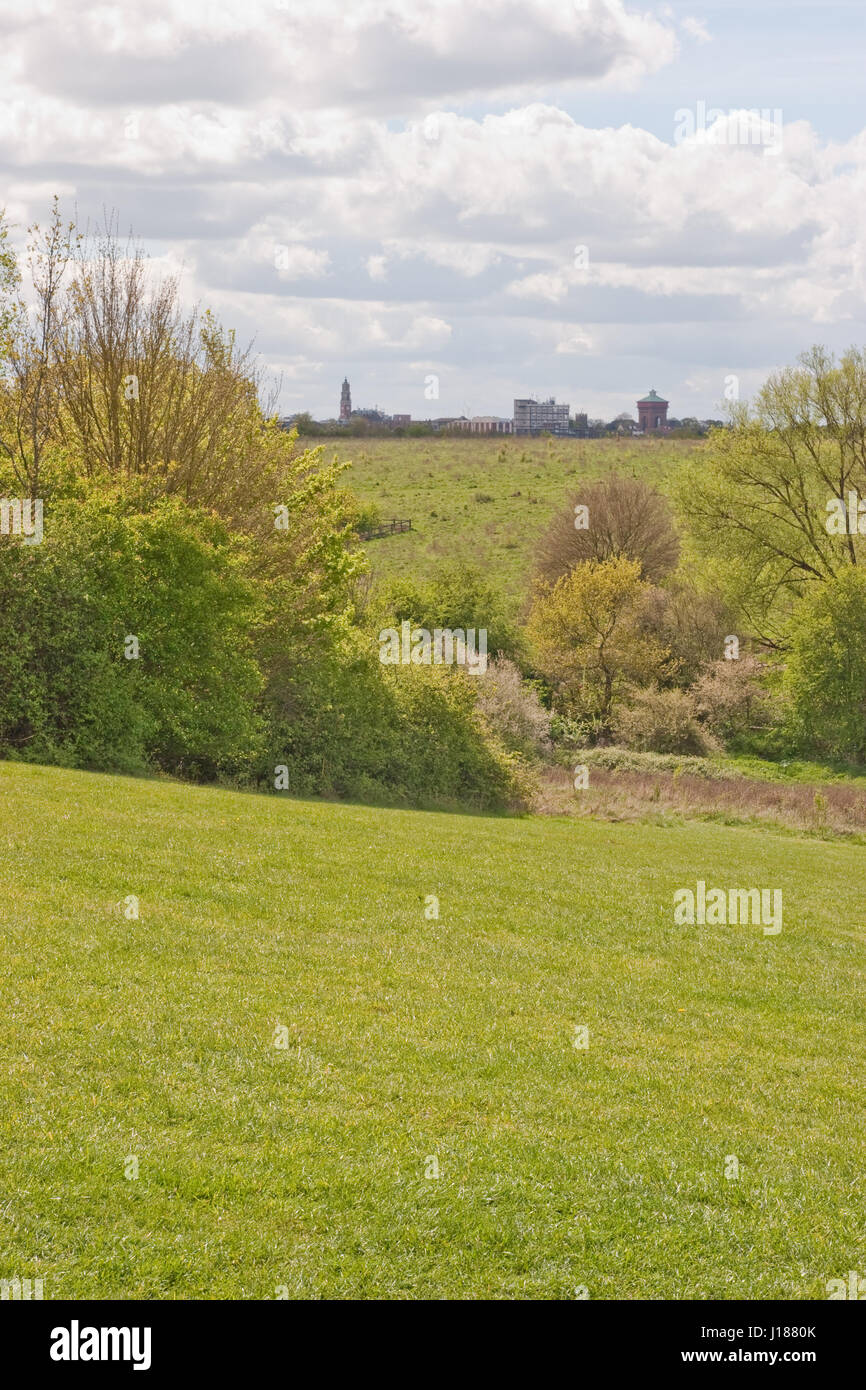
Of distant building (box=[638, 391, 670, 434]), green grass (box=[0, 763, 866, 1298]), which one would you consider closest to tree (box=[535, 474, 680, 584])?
green grass (box=[0, 763, 866, 1298])

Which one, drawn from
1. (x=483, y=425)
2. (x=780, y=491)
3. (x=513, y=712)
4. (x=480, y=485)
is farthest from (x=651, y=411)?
(x=513, y=712)

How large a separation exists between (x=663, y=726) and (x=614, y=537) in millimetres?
17774

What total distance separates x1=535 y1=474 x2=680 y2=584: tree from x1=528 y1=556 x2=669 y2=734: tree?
961 cm

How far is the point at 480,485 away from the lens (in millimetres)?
95875

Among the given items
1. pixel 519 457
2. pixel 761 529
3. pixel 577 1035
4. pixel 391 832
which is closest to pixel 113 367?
pixel 391 832

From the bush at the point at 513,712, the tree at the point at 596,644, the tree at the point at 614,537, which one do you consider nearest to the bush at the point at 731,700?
the tree at the point at 596,644

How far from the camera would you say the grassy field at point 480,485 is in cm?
7488

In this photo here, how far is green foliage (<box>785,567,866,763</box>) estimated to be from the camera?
4912cm

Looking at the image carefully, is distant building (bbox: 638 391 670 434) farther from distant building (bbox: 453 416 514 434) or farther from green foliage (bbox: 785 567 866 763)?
green foliage (bbox: 785 567 866 763)

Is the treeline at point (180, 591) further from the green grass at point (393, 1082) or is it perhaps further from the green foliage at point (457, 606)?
the green foliage at point (457, 606)

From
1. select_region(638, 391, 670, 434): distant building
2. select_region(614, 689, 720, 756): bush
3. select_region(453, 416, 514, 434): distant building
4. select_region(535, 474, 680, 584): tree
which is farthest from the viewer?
select_region(638, 391, 670, 434): distant building
